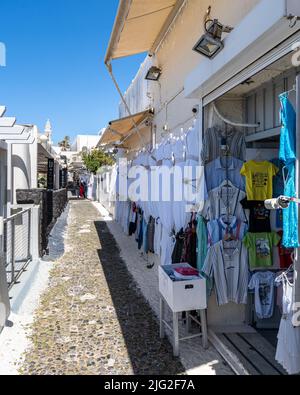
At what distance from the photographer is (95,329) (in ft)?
13.1

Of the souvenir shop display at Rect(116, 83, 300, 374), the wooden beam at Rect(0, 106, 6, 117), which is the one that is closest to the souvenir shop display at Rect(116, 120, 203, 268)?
the souvenir shop display at Rect(116, 83, 300, 374)

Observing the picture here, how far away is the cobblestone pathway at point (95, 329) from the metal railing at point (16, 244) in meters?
0.63

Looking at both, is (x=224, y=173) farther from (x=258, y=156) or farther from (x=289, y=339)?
(x=289, y=339)

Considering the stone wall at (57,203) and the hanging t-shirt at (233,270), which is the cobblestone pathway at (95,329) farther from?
the stone wall at (57,203)

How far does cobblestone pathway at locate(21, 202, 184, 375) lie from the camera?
10.5ft

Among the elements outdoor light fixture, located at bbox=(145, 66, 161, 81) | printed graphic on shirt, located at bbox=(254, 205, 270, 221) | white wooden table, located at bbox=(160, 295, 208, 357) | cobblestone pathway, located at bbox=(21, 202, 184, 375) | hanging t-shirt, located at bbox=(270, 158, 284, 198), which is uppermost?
outdoor light fixture, located at bbox=(145, 66, 161, 81)

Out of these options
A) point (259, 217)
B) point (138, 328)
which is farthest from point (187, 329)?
point (259, 217)

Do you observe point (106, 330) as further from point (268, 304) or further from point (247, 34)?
point (247, 34)

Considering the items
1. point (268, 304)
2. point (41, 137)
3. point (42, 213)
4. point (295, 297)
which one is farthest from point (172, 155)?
point (41, 137)

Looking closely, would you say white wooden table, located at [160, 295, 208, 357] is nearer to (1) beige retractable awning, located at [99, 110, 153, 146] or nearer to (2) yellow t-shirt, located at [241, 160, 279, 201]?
(2) yellow t-shirt, located at [241, 160, 279, 201]

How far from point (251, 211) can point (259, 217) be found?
0.11m

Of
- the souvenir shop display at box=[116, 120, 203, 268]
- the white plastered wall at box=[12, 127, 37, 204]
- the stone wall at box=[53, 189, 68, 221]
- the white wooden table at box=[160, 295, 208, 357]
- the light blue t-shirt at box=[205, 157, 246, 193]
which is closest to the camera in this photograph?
the white wooden table at box=[160, 295, 208, 357]

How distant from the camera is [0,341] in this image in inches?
145

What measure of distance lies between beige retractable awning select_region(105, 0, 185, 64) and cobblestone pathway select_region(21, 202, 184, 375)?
4.16 meters
